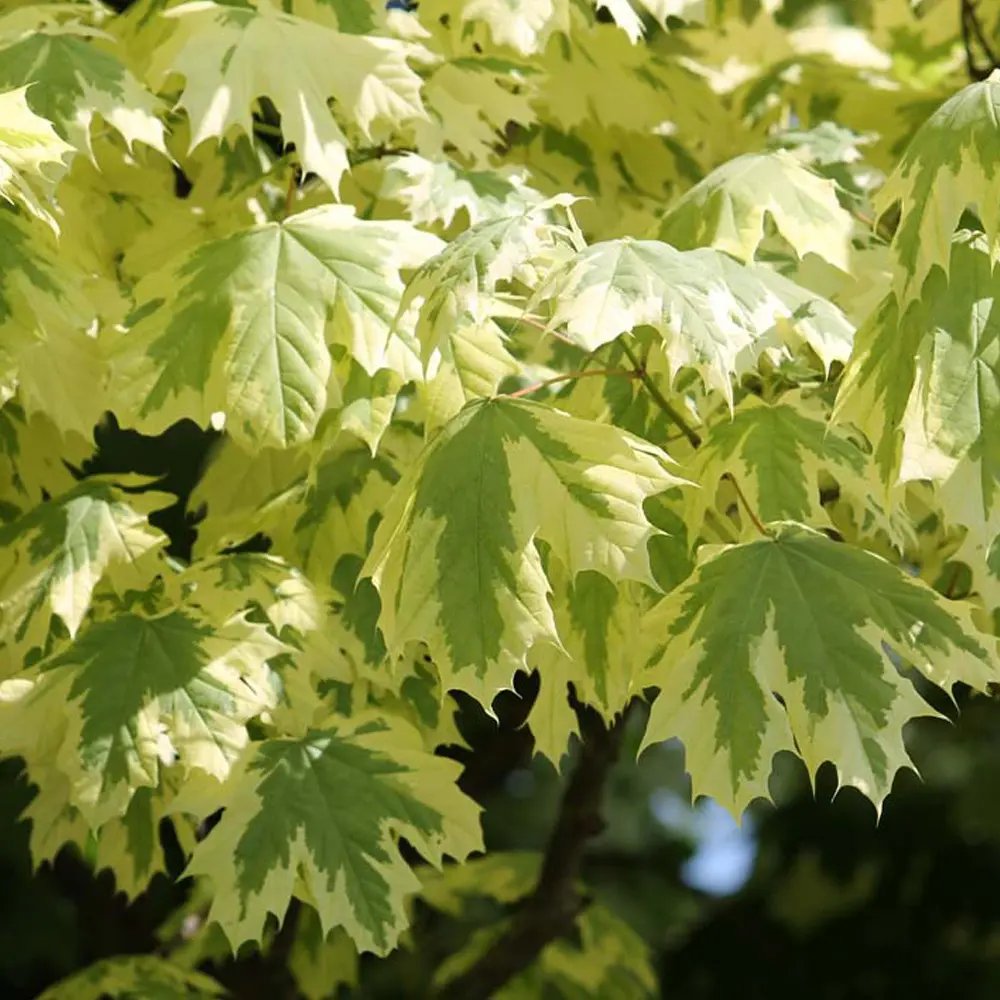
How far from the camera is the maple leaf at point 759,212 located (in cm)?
173

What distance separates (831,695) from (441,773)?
0.51m

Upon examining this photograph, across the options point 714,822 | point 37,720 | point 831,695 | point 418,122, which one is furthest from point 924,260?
point 714,822

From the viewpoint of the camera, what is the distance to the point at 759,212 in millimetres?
1723

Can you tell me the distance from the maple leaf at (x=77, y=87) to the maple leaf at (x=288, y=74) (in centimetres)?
5

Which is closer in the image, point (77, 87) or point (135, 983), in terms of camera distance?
point (77, 87)

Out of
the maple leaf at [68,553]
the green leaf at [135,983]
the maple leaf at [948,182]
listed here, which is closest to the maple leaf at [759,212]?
the maple leaf at [948,182]

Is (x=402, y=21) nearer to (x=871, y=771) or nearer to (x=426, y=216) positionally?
(x=426, y=216)

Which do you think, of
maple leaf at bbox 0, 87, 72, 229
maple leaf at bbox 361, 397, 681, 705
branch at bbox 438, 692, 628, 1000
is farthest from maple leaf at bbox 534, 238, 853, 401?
branch at bbox 438, 692, 628, 1000

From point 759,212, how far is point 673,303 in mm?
371

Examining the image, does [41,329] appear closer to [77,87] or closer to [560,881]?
[77,87]

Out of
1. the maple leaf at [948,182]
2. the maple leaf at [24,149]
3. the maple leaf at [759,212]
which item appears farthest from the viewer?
the maple leaf at [759,212]

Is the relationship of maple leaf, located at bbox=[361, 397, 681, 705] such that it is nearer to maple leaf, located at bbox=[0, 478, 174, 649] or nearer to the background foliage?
the background foliage

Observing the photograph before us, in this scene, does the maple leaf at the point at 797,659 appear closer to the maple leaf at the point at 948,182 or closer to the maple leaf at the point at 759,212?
the maple leaf at the point at 948,182

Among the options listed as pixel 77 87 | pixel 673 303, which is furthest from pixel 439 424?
pixel 77 87
